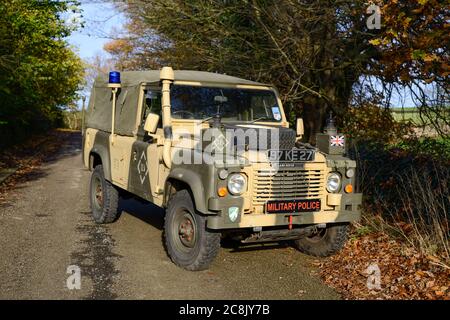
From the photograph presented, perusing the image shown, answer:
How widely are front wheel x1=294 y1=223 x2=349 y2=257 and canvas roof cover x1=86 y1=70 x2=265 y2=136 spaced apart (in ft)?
6.77

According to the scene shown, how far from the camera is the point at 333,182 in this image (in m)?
5.30

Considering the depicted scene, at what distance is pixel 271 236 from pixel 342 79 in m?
5.95

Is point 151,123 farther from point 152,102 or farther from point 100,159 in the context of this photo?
point 100,159

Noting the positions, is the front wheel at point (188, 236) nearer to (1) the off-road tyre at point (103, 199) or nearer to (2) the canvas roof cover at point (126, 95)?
(2) the canvas roof cover at point (126, 95)

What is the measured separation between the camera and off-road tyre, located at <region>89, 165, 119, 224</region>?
720 centimetres

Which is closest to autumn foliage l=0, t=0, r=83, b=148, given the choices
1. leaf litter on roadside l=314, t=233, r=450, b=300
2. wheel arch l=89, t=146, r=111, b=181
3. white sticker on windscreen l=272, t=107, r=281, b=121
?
wheel arch l=89, t=146, r=111, b=181

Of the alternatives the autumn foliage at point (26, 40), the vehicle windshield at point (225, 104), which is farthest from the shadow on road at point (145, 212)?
the autumn foliage at point (26, 40)

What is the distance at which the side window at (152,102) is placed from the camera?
235 inches

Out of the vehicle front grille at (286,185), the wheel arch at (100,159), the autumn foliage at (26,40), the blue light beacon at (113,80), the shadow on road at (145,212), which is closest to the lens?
the vehicle front grille at (286,185)

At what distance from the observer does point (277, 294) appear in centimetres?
467

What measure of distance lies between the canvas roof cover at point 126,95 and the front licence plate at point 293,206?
195cm

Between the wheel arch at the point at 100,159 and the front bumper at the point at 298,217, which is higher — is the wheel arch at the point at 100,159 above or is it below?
above

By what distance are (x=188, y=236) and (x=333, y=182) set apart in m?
1.65

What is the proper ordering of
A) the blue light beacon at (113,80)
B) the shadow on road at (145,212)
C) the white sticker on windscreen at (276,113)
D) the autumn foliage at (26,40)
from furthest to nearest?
the autumn foliage at (26,40), the shadow on road at (145,212), the blue light beacon at (113,80), the white sticker on windscreen at (276,113)
